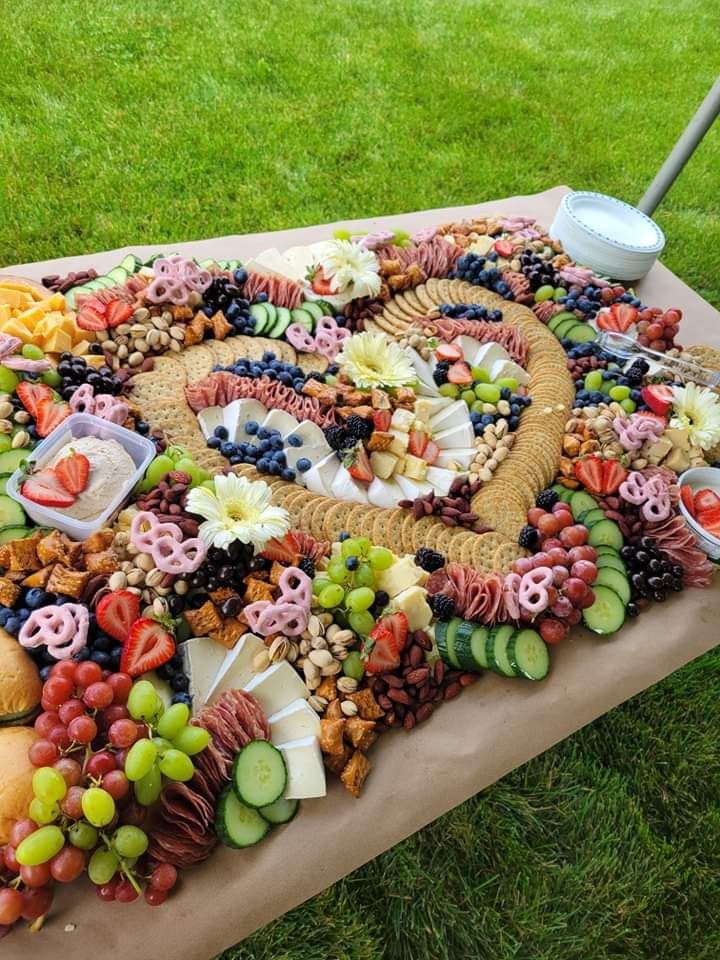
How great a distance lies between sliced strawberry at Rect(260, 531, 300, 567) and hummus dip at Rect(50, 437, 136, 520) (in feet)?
1.54

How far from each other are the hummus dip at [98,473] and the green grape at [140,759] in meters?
0.72

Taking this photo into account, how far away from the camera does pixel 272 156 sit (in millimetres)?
5277

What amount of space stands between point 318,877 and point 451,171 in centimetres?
512

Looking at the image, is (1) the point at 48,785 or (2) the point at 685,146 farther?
(2) the point at 685,146

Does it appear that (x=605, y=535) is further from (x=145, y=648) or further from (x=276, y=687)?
(x=145, y=648)

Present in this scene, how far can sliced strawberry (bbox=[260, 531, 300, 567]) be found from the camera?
81.9 inches

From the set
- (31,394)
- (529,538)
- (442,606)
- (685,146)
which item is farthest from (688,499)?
(685,146)

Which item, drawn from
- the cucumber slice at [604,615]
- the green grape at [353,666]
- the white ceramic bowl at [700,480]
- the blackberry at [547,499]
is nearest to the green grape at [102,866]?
the green grape at [353,666]

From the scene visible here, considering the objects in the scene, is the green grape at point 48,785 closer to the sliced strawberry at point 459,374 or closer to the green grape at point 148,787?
the green grape at point 148,787

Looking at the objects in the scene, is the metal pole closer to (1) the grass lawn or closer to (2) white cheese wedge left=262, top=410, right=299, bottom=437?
(1) the grass lawn

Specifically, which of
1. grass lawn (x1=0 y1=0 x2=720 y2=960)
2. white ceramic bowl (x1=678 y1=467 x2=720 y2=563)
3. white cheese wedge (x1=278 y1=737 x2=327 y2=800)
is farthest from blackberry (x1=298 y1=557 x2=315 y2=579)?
white ceramic bowl (x1=678 y1=467 x2=720 y2=563)

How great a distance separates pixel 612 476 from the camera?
2.54 meters

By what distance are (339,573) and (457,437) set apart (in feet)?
2.82

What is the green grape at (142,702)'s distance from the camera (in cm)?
172
